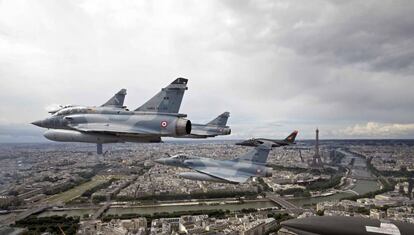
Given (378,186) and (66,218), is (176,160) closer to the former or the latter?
(66,218)

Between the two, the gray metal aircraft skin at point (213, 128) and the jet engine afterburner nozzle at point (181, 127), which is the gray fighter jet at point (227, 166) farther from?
the jet engine afterburner nozzle at point (181, 127)

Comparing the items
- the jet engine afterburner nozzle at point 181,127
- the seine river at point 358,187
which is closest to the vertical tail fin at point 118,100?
the jet engine afterburner nozzle at point 181,127

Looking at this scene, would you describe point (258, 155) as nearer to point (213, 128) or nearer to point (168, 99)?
point (213, 128)

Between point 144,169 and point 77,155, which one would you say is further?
point 77,155

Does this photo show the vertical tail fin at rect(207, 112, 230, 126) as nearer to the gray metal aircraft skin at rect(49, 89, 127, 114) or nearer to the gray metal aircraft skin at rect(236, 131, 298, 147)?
the gray metal aircraft skin at rect(236, 131, 298, 147)

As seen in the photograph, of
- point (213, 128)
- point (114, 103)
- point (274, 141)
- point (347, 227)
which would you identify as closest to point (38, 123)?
point (114, 103)

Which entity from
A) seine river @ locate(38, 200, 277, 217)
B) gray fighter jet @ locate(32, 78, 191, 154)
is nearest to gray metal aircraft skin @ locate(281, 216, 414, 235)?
gray fighter jet @ locate(32, 78, 191, 154)

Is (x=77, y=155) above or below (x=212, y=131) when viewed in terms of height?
below

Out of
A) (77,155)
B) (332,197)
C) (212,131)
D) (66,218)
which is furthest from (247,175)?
(77,155)
